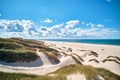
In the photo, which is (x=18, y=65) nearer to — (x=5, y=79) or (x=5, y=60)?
(x=5, y=60)

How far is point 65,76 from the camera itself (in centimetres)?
950

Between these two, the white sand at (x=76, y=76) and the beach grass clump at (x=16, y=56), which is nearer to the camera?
the white sand at (x=76, y=76)

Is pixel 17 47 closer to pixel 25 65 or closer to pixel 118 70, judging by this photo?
pixel 25 65

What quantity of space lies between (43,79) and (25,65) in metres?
6.71

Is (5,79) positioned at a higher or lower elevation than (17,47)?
lower

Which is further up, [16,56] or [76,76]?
[16,56]

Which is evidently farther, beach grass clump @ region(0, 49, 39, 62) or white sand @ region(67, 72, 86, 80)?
beach grass clump @ region(0, 49, 39, 62)

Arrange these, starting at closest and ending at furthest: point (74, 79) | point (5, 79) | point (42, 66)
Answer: point (74, 79) < point (5, 79) < point (42, 66)

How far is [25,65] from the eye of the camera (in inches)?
→ 613

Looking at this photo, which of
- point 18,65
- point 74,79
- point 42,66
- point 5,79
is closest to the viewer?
point 74,79

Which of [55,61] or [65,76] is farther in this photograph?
[55,61]

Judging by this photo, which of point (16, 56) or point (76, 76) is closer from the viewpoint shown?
point (76, 76)

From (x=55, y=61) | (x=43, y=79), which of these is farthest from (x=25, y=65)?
(x=43, y=79)

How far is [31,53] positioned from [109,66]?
318 inches
